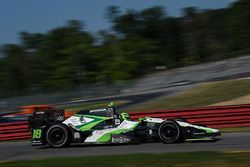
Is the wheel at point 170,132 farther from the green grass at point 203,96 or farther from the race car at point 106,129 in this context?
the green grass at point 203,96

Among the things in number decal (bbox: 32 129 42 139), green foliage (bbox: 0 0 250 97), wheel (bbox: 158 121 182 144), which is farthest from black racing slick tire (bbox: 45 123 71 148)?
green foliage (bbox: 0 0 250 97)

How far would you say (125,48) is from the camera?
85.6 m

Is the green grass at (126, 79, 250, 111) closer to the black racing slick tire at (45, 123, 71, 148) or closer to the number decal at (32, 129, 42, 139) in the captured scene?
the black racing slick tire at (45, 123, 71, 148)

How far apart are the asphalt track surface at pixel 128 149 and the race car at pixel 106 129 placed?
0.20 meters

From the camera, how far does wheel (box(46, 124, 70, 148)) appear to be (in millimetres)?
13945

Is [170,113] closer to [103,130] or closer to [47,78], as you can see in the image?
[103,130]

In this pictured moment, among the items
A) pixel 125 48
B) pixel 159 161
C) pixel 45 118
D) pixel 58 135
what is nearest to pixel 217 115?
pixel 58 135

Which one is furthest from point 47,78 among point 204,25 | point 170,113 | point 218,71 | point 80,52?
point 170,113

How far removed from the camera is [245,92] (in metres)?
26.1

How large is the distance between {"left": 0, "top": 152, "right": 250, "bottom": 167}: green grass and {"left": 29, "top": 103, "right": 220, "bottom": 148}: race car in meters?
2.78

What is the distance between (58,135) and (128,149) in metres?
2.59

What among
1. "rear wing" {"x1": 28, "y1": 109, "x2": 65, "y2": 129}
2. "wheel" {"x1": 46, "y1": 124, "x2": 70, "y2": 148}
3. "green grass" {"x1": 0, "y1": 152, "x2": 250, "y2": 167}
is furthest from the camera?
"rear wing" {"x1": 28, "y1": 109, "x2": 65, "y2": 129}

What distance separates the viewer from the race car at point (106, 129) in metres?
12.7

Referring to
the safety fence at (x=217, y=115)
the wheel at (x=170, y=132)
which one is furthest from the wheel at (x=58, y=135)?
the safety fence at (x=217, y=115)
